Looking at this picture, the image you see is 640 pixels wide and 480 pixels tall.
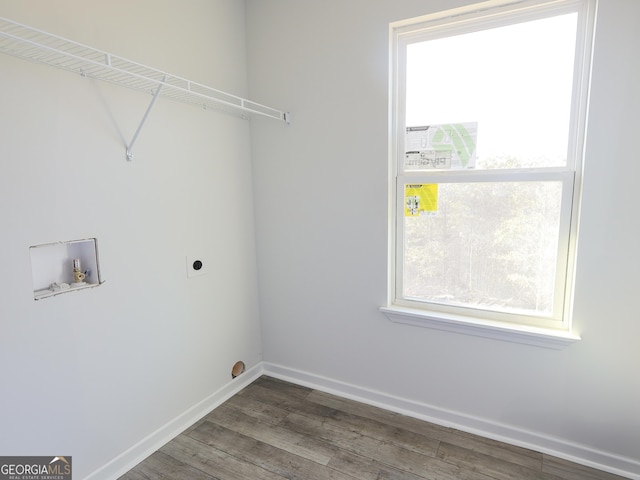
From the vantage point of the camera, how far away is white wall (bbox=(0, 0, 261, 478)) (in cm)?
138

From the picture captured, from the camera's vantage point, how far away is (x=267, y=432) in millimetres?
2049

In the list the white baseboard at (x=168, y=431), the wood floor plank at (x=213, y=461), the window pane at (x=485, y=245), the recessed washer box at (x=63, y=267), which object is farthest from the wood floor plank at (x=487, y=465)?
the recessed washer box at (x=63, y=267)

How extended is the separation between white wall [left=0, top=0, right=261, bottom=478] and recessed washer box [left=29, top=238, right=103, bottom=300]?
36 millimetres

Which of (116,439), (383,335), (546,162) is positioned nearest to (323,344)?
(383,335)

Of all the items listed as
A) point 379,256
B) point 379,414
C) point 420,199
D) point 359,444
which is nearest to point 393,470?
point 359,444

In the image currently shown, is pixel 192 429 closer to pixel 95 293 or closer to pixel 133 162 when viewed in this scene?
pixel 95 293

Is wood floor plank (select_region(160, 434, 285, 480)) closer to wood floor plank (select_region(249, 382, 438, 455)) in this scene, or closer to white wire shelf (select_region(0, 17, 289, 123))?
wood floor plank (select_region(249, 382, 438, 455))

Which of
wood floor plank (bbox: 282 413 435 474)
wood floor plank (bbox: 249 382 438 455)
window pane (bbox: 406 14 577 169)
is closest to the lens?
window pane (bbox: 406 14 577 169)

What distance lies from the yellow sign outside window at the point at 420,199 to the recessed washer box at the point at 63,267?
63.6 inches

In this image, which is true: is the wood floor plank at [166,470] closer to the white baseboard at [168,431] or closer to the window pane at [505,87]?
the white baseboard at [168,431]

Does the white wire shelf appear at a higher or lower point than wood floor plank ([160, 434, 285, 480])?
higher

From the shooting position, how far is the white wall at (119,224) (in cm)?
138

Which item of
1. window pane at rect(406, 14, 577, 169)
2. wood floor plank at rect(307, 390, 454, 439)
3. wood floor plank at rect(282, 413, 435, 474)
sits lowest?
wood floor plank at rect(282, 413, 435, 474)

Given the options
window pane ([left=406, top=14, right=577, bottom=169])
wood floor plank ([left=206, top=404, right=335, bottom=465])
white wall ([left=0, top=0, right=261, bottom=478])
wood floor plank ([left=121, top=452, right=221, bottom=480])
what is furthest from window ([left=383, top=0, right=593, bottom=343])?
wood floor plank ([left=121, top=452, right=221, bottom=480])
